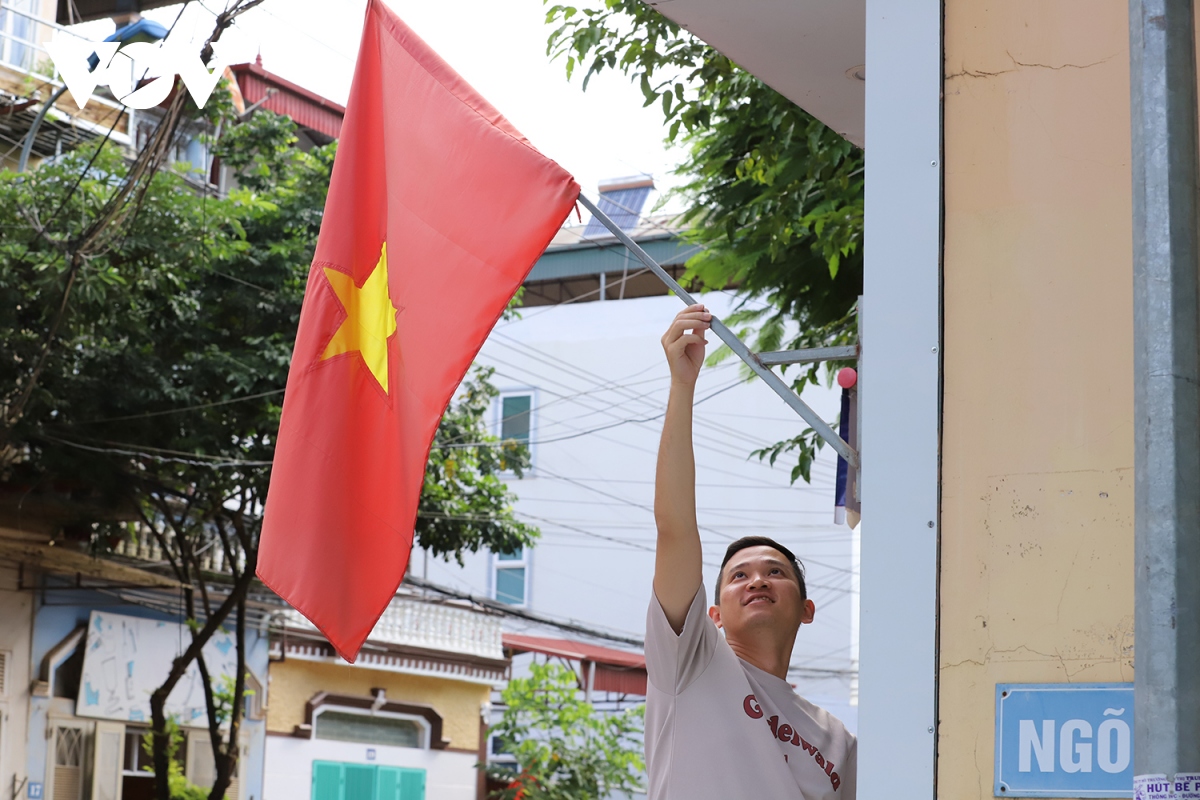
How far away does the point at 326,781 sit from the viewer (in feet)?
65.4

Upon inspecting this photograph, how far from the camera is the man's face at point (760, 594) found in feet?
10.6

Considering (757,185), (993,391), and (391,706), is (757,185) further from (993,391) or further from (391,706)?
(391,706)

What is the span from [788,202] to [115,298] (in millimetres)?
7120

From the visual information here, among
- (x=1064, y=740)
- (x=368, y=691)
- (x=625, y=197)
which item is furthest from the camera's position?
(x=625, y=197)

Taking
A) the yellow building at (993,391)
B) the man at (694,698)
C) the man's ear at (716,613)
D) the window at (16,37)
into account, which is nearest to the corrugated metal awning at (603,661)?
the window at (16,37)

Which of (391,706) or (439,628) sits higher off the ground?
(439,628)

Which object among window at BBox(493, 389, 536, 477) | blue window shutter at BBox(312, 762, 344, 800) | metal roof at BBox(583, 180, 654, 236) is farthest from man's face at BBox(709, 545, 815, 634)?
metal roof at BBox(583, 180, 654, 236)

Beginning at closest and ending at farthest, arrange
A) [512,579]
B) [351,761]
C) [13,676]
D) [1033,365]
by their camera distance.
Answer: [1033,365] < [13,676] < [351,761] < [512,579]

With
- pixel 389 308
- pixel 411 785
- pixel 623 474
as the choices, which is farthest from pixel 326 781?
pixel 389 308

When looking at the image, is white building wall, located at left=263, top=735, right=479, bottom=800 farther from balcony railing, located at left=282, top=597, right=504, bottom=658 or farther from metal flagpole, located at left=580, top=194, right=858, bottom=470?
metal flagpole, located at left=580, top=194, right=858, bottom=470

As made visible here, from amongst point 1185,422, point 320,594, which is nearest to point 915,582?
point 1185,422

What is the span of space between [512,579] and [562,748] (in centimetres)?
1043

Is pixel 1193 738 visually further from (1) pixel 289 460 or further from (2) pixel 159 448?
(2) pixel 159 448

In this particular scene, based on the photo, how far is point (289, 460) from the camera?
3.64 meters
